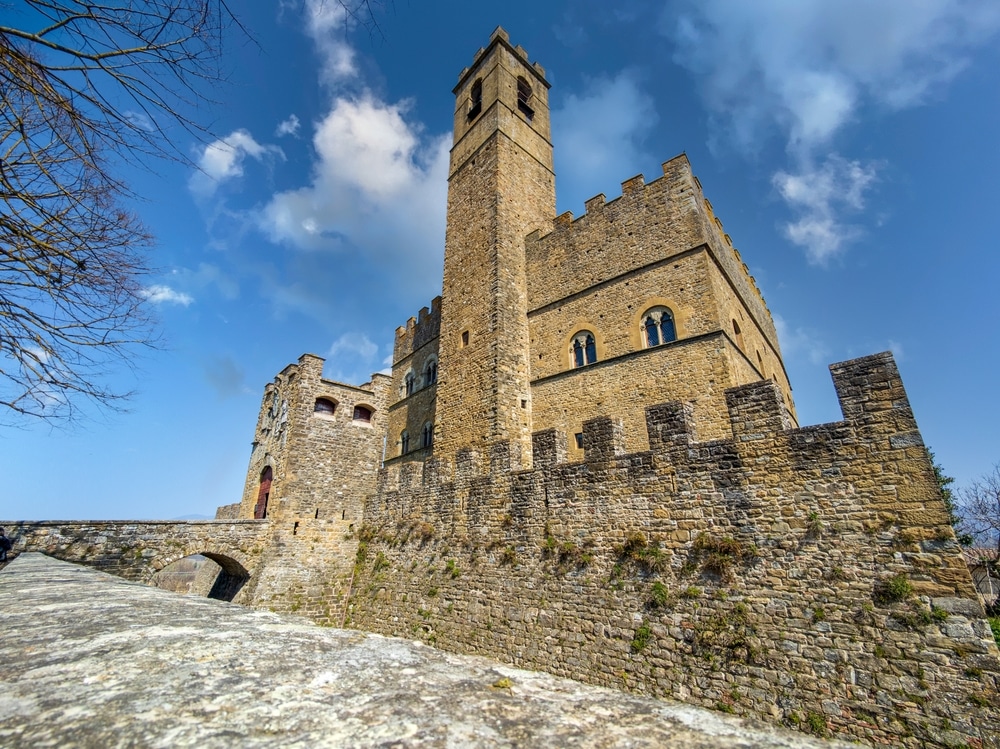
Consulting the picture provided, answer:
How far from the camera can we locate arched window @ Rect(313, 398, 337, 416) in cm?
1766

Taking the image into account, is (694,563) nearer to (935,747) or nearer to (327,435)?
(935,747)

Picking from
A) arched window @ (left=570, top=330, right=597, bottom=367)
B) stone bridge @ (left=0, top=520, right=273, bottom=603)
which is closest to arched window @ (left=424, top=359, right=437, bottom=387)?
arched window @ (left=570, top=330, right=597, bottom=367)

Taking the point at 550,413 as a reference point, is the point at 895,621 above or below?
below

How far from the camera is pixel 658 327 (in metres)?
13.6

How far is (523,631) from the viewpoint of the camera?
372 inches

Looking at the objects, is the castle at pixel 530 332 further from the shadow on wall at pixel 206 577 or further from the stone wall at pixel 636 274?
the shadow on wall at pixel 206 577

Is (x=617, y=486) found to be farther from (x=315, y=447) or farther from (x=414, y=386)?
(x=414, y=386)

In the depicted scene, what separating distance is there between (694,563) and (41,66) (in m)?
9.83

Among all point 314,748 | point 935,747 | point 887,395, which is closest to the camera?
point 314,748

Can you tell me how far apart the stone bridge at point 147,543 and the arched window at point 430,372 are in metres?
8.36

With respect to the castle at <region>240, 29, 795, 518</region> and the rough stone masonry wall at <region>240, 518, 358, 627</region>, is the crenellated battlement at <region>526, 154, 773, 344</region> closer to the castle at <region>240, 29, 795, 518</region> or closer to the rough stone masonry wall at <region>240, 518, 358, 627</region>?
the castle at <region>240, 29, 795, 518</region>

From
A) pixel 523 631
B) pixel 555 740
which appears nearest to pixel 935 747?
pixel 523 631

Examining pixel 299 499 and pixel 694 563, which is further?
pixel 299 499

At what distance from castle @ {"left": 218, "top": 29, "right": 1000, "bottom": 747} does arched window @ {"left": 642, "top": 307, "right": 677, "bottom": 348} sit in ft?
0.26
